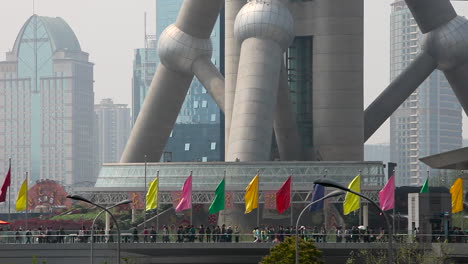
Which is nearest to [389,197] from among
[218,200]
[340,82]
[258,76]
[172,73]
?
[218,200]

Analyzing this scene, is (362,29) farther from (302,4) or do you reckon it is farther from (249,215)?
(249,215)

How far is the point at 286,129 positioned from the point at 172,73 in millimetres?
12136

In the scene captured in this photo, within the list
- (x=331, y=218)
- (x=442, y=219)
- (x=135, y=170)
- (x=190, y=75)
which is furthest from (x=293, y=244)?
(x=190, y=75)

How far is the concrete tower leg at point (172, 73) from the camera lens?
12712cm

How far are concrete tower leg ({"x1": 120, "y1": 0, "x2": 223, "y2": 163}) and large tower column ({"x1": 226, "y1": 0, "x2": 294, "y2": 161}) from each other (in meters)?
10.3

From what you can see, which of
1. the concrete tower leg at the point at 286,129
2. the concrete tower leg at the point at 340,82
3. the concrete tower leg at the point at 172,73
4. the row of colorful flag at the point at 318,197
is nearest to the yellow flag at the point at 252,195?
the row of colorful flag at the point at 318,197

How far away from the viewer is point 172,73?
428ft

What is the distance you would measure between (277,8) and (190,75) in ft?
57.6

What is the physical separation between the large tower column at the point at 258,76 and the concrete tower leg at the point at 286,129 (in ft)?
22.6

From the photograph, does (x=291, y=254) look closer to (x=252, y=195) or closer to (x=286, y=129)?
(x=252, y=195)

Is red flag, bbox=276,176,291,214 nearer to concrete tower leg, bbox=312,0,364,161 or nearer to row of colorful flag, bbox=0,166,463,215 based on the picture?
row of colorful flag, bbox=0,166,463,215

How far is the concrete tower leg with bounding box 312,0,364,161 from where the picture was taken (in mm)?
121375

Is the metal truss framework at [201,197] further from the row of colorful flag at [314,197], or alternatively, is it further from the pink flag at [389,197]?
the pink flag at [389,197]

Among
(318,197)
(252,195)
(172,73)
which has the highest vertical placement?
(172,73)
